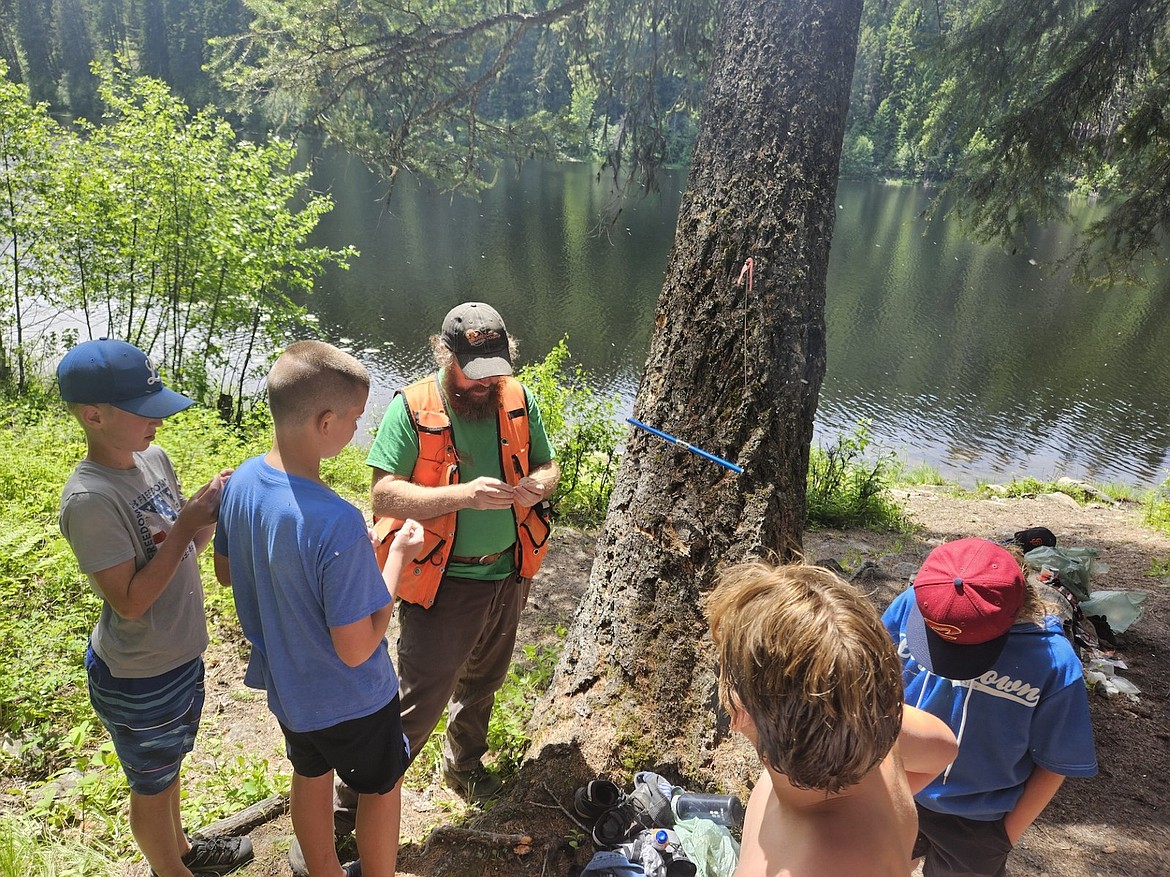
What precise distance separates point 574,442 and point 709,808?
4560 millimetres

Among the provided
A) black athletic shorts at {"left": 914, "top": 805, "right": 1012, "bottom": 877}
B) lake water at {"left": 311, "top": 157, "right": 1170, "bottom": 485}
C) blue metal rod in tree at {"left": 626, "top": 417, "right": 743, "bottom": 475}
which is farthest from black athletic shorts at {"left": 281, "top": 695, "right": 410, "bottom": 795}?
lake water at {"left": 311, "top": 157, "right": 1170, "bottom": 485}

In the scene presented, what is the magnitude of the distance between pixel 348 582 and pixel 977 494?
9219mm

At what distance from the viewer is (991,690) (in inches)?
72.7

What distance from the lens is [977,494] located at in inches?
355

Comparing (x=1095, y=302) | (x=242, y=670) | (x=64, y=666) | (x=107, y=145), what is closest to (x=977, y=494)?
(x=242, y=670)

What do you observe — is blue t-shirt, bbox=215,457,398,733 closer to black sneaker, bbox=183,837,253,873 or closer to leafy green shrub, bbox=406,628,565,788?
black sneaker, bbox=183,837,253,873

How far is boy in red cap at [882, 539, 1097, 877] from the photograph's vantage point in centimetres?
173

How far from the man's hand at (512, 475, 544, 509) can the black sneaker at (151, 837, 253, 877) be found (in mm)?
1514

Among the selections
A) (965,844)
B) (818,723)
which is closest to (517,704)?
(965,844)

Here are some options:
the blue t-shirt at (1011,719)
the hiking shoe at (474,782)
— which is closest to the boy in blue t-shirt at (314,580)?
the hiking shoe at (474,782)

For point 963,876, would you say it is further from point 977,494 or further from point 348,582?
point 977,494

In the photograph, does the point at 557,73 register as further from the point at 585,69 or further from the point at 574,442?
the point at 574,442

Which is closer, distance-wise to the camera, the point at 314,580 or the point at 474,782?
the point at 314,580

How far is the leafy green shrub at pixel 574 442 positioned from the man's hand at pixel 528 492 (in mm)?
3723
